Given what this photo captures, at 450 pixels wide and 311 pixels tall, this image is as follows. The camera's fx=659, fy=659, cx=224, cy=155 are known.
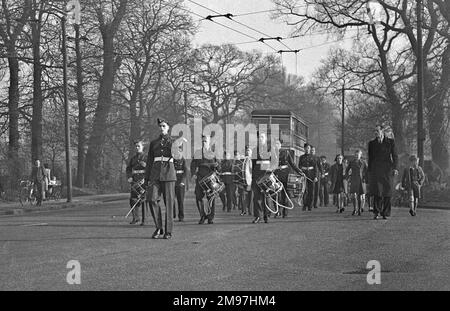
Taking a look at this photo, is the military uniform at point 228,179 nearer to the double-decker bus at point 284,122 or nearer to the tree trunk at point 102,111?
the double-decker bus at point 284,122

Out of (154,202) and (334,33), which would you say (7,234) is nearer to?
(154,202)

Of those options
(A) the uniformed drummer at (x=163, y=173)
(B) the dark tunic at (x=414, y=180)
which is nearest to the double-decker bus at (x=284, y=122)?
(B) the dark tunic at (x=414, y=180)

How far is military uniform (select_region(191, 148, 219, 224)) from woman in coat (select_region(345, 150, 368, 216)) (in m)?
4.41

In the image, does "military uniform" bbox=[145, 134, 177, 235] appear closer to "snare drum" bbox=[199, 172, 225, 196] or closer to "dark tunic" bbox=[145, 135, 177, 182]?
"dark tunic" bbox=[145, 135, 177, 182]

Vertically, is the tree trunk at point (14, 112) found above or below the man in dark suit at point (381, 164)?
above

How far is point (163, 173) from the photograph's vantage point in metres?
12.4

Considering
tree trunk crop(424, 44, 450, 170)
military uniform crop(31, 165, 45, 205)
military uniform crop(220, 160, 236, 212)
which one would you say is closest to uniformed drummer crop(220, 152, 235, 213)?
military uniform crop(220, 160, 236, 212)

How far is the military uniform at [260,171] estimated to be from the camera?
51.8 ft

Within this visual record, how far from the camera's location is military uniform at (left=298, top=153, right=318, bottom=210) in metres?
20.4

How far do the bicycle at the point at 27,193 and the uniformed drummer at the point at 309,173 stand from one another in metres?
12.3

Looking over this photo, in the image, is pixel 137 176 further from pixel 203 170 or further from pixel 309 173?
pixel 309 173
